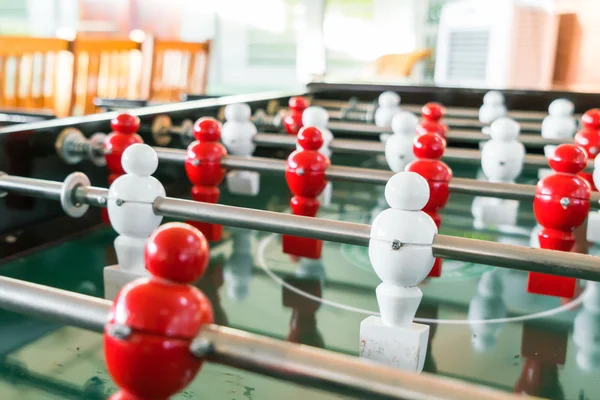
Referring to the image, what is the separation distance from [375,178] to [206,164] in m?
0.27

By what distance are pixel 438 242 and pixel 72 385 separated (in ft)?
1.25

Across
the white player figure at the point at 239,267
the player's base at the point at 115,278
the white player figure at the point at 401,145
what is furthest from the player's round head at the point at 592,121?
the player's base at the point at 115,278

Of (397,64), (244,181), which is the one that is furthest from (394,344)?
(397,64)

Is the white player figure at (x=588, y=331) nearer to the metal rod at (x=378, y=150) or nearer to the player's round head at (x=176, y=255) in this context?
the metal rod at (x=378, y=150)

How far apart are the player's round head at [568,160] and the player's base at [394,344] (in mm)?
321

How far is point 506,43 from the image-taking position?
158 inches

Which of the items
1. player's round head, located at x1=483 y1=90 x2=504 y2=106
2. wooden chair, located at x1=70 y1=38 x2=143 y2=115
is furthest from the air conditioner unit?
player's round head, located at x1=483 y1=90 x2=504 y2=106

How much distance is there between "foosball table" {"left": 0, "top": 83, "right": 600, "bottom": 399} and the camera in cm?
38

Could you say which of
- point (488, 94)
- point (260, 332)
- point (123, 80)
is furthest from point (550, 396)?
point (123, 80)

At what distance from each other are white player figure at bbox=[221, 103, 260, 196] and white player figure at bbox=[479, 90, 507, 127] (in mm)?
757

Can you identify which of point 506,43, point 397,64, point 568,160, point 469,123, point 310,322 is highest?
point 506,43

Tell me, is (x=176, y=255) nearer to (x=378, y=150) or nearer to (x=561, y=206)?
(x=561, y=206)

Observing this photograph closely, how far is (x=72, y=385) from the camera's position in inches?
23.9

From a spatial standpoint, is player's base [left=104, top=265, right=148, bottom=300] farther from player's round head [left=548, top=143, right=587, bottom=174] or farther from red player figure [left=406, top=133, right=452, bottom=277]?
player's round head [left=548, top=143, right=587, bottom=174]
